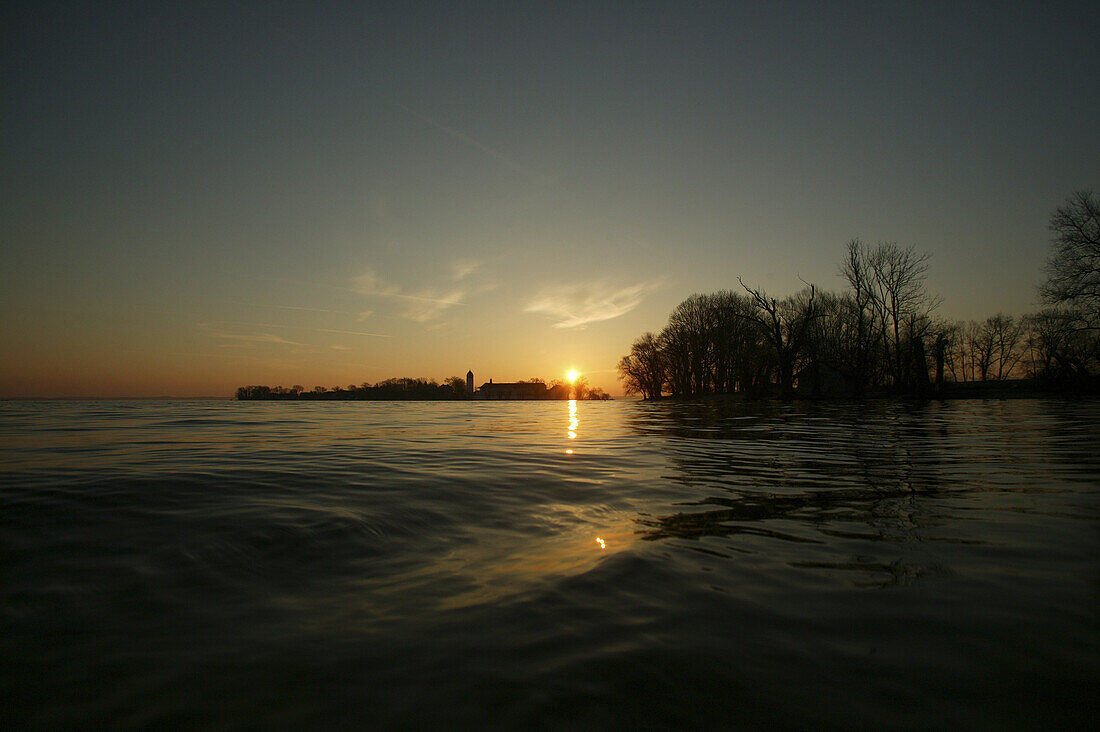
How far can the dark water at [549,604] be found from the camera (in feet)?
5.59

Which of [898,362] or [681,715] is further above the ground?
[898,362]

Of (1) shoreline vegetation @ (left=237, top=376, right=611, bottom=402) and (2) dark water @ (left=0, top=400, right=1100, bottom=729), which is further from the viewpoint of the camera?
(1) shoreline vegetation @ (left=237, top=376, right=611, bottom=402)

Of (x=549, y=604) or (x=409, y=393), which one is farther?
(x=409, y=393)

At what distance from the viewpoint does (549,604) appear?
99.7 inches

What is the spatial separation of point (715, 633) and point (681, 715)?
63 centimetres

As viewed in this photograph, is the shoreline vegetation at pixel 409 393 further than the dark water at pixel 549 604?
Yes

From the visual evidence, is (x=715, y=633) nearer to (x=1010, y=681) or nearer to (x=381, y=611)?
(x=1010, y=681)

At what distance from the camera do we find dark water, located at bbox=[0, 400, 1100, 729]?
1705mm

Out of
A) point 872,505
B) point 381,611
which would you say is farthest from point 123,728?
point 872,505

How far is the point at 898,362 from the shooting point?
40000 mm

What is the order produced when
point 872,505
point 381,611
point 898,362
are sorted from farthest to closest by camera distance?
point 898,362, point 872,505, point 381,611

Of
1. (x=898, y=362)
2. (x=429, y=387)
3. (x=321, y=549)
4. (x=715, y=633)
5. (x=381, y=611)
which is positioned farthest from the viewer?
(x=429, y=387)

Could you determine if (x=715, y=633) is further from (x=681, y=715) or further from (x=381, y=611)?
(x=381, y=611)

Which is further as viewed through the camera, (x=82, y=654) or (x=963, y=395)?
(x=963, y=395)
